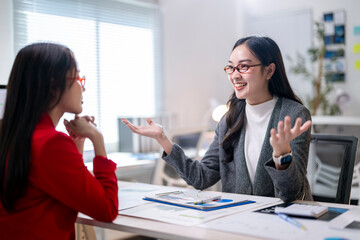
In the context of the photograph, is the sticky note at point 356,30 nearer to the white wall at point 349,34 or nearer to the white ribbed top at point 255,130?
the white wall at point 349,34

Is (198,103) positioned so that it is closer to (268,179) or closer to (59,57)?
(268,179)

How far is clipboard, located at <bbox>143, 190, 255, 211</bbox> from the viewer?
4.48 ft

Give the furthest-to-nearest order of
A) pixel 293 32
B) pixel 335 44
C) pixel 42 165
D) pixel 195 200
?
1. pixel 293 32
2. pixel 335 44
3. pixel 195 200
4. pixel 42 165

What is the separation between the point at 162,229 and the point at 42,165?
1.14 feet

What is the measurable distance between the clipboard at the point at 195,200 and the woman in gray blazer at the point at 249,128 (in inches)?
7.8

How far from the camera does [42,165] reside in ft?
3.70

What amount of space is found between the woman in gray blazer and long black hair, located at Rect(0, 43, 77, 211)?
1.61 ft

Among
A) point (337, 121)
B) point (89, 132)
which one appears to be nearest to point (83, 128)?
point (89, 132)

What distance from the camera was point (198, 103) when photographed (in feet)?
15.2

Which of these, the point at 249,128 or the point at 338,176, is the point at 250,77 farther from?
the point at 338,176

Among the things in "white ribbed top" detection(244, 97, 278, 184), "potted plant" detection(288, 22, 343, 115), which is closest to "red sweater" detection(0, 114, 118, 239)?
"white ribbed top" detection(244, 97, 278, 184)

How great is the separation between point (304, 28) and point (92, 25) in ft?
6.51

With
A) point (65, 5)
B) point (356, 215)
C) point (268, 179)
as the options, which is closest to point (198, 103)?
point (65, 5)

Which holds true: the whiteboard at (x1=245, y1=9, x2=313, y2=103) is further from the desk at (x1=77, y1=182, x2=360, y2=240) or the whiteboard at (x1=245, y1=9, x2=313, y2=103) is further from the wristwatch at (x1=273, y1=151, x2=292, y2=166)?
the desk at (x1=77, y1=182, x2=360, y2=240)
